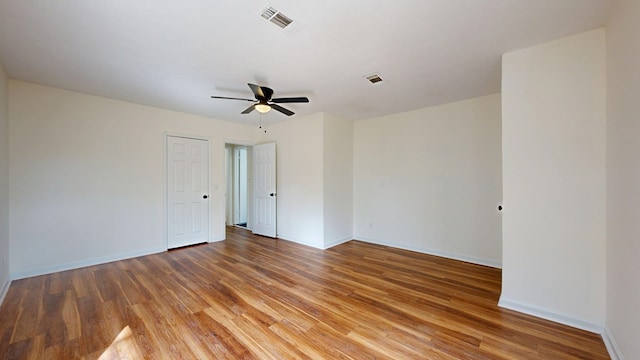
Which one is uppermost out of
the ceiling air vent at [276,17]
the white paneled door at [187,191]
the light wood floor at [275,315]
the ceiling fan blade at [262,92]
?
the ceiling air vent at [276,17]

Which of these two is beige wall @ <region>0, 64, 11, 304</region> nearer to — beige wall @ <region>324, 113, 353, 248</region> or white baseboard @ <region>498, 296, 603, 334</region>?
beige wall @ <region>324, 113, 353, 248</region>

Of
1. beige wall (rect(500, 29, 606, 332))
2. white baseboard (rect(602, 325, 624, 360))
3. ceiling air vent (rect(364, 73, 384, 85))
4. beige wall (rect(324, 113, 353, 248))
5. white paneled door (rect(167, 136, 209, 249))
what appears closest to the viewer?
white baseboard (rect(602, 325, 624, 360))

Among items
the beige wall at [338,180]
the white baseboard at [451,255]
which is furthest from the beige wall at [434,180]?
the beige wall at [338,180]

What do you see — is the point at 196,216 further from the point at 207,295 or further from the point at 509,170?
the point at 509,170

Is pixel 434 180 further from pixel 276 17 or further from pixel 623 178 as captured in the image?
pixel 276 17

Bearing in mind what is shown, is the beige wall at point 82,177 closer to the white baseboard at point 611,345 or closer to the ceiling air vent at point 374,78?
the ceiling air vent at point 374,78

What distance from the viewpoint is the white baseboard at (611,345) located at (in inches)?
68.0

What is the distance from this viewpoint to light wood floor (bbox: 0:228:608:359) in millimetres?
1870

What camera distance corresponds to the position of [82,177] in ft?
11.8

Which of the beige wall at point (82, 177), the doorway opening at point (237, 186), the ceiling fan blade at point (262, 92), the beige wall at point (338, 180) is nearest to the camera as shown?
the ceiling fan blade at point (262, 92)

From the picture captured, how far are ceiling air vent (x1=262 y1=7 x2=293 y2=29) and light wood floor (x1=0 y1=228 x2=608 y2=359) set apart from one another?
2.61m

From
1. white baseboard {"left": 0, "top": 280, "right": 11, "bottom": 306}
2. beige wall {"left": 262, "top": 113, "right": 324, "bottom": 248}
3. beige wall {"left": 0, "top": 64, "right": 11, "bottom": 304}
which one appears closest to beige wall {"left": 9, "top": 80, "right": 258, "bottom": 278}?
beige wall {"left": 0, "top": 64, "right": 11, "bottom": 304}

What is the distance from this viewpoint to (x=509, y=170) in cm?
243

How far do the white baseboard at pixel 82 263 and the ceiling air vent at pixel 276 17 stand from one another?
168 inches
